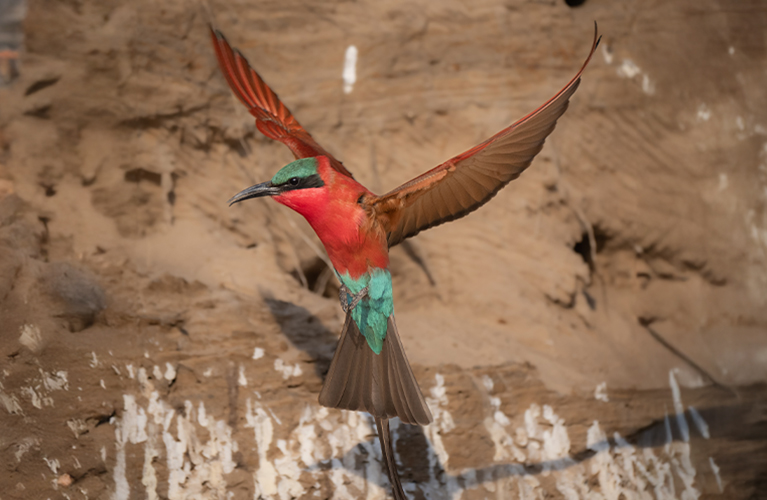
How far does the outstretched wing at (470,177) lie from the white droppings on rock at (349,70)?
1405 mm

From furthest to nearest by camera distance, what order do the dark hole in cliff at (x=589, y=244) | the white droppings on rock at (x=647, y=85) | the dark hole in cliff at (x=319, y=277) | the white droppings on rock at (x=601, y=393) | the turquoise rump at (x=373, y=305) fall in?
the white droppings on rock at (x=647, y=85) < the dark hole in cliff at (x=589, y=244) < the dark hole in cliff at (x=319, y=277) < the white droppings on rock at (x=601, y=393) < the turquoise rump at (x=373, y=305)

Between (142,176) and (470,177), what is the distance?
5.17 feet

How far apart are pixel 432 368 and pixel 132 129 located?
5.33 ft

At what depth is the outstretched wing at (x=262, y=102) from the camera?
5.79 ft

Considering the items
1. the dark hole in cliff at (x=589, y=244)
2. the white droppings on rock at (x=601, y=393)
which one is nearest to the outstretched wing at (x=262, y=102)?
the white droppings on rock at (x=601, y=393)

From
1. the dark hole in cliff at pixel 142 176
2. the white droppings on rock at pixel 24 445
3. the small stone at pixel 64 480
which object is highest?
the dark hole in cliff at pixel 142 176

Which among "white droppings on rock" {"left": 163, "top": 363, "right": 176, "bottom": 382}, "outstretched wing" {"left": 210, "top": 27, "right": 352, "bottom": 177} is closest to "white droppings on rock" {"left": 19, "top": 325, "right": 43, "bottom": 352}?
"white droppings on rock" {"left": 163, "top": 363, "right": 176, "bottom": 382}

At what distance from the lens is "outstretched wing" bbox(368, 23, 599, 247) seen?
1503 millimetres

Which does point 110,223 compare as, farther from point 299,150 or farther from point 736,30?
point 736,30

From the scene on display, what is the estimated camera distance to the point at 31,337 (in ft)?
6.11

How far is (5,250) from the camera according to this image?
1.99 meters

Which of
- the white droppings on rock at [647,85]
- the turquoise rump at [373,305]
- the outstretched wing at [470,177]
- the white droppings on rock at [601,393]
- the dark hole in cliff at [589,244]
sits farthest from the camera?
the white droppings on rock at [647,85]

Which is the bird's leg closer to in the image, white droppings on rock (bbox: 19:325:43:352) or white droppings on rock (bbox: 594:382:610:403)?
white droppings on rock (bbox: 19:325:43:352)

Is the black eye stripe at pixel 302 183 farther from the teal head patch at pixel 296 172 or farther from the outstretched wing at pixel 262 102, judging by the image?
the outstretched wing at pixel 262 102
